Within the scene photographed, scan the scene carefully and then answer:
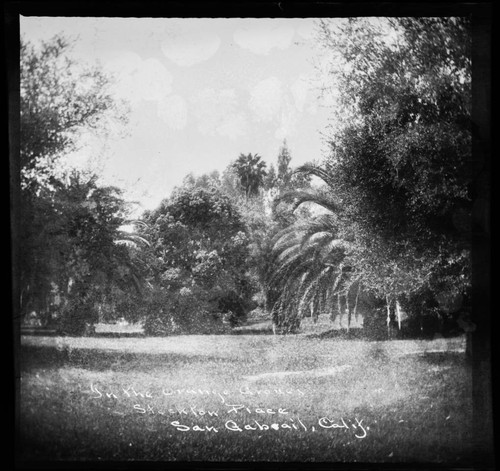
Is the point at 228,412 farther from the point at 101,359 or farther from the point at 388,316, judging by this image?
the point at 388,316

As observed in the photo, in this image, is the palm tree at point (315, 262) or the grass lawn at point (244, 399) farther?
the palm tree at point (315, 262)

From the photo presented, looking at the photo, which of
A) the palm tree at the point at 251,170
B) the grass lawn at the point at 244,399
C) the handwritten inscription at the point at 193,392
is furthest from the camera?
the palm tree at the point at 251,170

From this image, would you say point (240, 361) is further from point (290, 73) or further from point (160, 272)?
point (290, 73)

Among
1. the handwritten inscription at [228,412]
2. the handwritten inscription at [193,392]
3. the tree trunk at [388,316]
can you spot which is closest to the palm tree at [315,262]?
the tree trunk at [388,316]

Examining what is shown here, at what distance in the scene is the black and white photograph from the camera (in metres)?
5.17

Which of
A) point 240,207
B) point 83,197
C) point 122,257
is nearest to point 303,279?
point 240,207

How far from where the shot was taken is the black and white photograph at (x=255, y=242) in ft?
17.0

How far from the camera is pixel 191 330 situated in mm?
5383

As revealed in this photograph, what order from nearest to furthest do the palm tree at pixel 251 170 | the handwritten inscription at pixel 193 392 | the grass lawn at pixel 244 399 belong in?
the grass lawn at pixel 244 399, the handwritten inscription at pixel 193 392, the palm tree at pixel 251 170

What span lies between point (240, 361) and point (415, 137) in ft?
7.88

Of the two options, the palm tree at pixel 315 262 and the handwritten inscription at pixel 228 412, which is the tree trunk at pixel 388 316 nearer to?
the palm tree at pixel 315 262

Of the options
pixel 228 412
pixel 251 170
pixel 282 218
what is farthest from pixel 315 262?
pixel 228 412

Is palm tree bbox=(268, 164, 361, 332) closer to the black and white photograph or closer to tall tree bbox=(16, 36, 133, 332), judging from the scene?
the black and white photograph

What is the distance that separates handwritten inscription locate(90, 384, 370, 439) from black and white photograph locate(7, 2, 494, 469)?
0.7 inches
